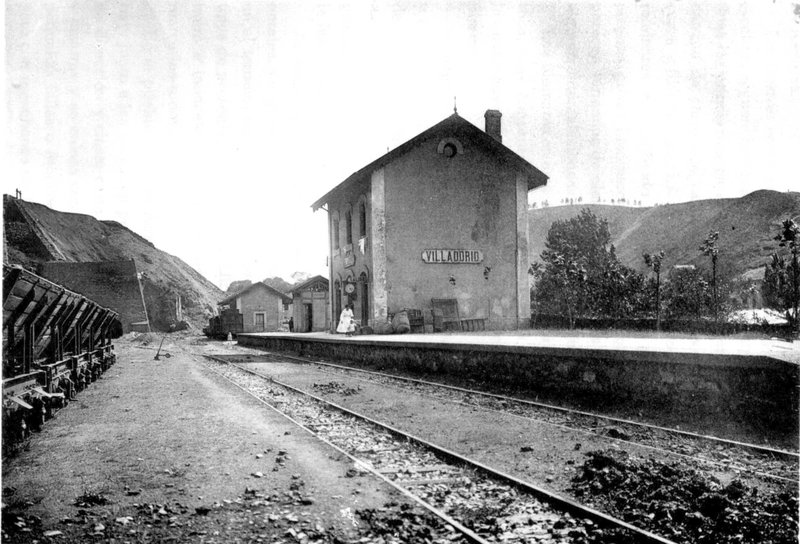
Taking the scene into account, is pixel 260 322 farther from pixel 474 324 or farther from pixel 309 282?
pixel 474 324

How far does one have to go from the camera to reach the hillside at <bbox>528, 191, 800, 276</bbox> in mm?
72875

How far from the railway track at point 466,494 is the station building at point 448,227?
15029mm

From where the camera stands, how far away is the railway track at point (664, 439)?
5543 mm

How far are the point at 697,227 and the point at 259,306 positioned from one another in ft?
258

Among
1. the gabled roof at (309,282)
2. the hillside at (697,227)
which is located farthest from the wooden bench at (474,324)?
the hillside at (697,227)

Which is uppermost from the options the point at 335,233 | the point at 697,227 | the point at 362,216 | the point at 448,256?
the point at 697,227

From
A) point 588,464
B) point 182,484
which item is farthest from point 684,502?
point 182,484

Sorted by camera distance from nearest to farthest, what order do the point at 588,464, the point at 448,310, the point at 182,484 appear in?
the point at 182,484 < the point at 588,464 < the point at 448,310

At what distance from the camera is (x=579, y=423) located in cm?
796

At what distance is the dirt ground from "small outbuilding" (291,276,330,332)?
3029 centimetres

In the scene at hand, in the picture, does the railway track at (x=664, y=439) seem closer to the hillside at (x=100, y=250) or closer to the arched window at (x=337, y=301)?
the arched window at (x=337, y=301)

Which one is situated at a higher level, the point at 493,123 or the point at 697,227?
the point at 697,227

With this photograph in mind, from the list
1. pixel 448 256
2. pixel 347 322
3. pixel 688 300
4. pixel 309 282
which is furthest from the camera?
pixel 309 282

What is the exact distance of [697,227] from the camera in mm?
96938
